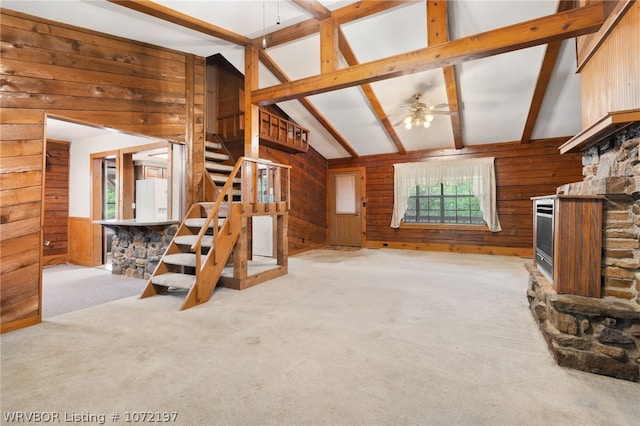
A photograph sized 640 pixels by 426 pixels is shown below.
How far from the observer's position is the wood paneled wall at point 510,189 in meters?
5.99

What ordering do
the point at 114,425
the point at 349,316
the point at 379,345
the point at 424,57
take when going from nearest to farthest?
the point at 114,425, the point at 379,345, the point at 349,316, the point at 424,57

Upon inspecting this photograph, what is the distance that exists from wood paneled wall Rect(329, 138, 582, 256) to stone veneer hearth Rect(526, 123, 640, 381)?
4.60 meters

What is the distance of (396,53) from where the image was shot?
14.3ft

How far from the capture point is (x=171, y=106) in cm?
409

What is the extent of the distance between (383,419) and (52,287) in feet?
15.5

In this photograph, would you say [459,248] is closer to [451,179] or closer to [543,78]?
[451,179]

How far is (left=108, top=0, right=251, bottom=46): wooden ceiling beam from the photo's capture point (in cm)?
303

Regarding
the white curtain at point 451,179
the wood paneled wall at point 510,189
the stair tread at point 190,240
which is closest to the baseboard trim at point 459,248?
the wood paneled wall at point 510,189

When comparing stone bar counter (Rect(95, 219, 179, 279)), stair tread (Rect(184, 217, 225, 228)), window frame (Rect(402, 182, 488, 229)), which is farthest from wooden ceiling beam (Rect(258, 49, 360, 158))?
stone bar counter (Rect(95, 219, 179, 279))

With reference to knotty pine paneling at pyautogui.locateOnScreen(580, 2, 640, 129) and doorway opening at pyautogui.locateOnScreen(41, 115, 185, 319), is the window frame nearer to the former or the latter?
knotty pine paneling at pyautogui.locateOnScreen(580, 2, 640, 129)

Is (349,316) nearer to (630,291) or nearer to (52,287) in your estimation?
(630,291)

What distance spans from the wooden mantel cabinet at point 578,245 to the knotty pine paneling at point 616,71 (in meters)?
0.72

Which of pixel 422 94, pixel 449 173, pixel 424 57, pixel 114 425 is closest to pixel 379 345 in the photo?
pixel 114 425

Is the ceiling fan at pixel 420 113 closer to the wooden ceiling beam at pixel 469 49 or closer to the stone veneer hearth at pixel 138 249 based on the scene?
the wooden ceiling beam at pixel 469 49
